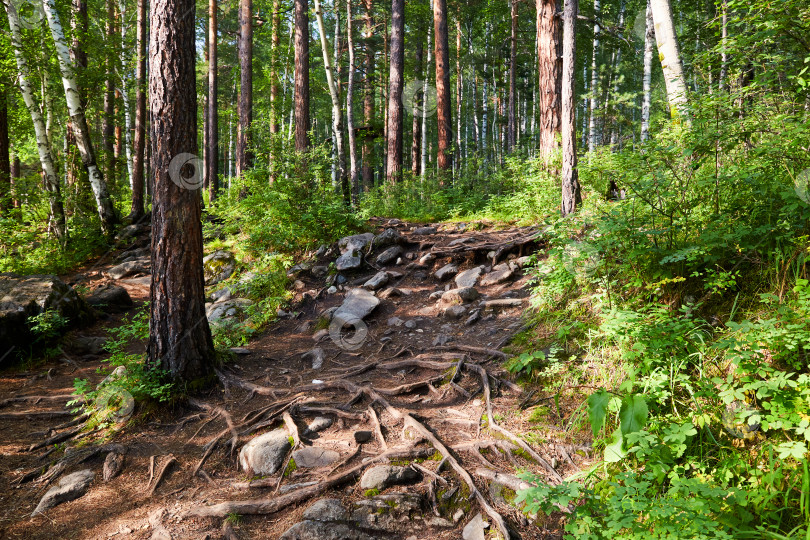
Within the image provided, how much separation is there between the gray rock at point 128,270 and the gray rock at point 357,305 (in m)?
6.74

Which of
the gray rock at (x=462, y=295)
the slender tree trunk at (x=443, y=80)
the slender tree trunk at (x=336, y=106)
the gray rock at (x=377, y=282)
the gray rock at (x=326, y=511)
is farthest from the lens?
the slender tree trunk at (x=443, y=80)

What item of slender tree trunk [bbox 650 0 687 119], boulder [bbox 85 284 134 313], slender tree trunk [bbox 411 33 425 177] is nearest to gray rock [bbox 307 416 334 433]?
slender tree trunk [bbox 650 0 687 119]

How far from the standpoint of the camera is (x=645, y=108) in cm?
1483

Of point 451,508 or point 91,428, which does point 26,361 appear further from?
point 451,508

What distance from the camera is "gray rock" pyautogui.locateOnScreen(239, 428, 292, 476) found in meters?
3.61

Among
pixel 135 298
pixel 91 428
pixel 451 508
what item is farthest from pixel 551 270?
pixel 135 298

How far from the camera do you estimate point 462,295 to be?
257 inches

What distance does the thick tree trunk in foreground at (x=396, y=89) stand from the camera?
45.5 ft

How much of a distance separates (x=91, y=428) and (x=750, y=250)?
624 centimetres

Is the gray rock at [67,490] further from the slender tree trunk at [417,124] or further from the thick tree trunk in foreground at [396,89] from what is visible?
the slender tree trunk at [417,124]
